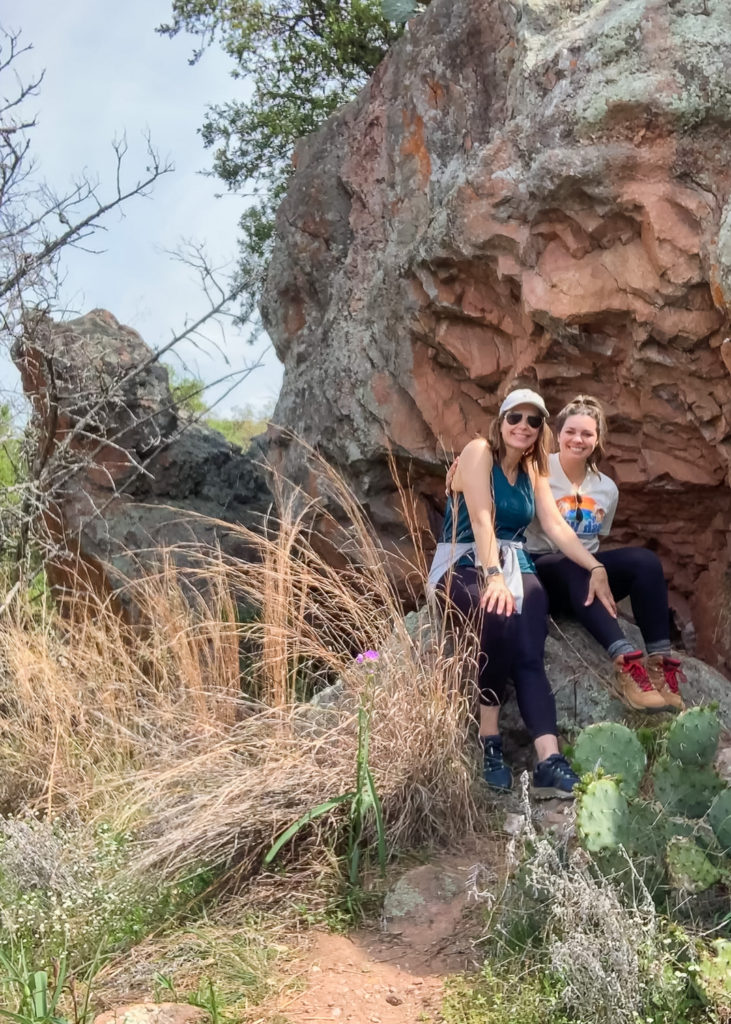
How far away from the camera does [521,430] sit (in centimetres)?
416

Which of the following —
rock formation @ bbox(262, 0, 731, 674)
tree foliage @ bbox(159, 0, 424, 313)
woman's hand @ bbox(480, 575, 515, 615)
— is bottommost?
woman's hand @ bbox(480, 575, 515, 615)

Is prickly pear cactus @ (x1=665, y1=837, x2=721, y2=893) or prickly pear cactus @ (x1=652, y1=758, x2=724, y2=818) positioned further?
prickly pear cactus @ (x1=652, y1=758, x2=724, y2=818)

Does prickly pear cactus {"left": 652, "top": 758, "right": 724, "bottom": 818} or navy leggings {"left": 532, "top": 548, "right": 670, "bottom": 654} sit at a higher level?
navy leggings {"left": 532, "top": 548, "right": 670, "bottom": 654}

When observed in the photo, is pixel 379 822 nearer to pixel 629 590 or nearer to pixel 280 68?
pixel 629 590

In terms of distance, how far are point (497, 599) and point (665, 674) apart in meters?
1.03

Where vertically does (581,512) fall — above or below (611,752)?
above

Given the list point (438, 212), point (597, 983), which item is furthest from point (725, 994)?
point (438, 212)

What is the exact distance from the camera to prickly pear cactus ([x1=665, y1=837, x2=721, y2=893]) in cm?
260

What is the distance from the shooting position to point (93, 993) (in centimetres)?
288

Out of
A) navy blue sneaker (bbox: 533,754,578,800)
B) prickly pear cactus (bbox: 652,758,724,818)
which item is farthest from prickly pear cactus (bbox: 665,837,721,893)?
navy blue sneaker (bbox: 533,754,578,800)

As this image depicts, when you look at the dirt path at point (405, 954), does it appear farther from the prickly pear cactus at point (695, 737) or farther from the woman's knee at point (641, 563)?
the woman's knee at point (641, 563)

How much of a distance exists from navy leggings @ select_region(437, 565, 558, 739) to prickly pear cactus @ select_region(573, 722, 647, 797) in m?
0.62

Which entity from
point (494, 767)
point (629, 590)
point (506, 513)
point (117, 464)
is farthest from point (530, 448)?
point (117, 464)

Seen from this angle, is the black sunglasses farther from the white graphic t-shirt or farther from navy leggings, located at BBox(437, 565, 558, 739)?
navy leggings, located at BBox(437, 565, 558, 739)
